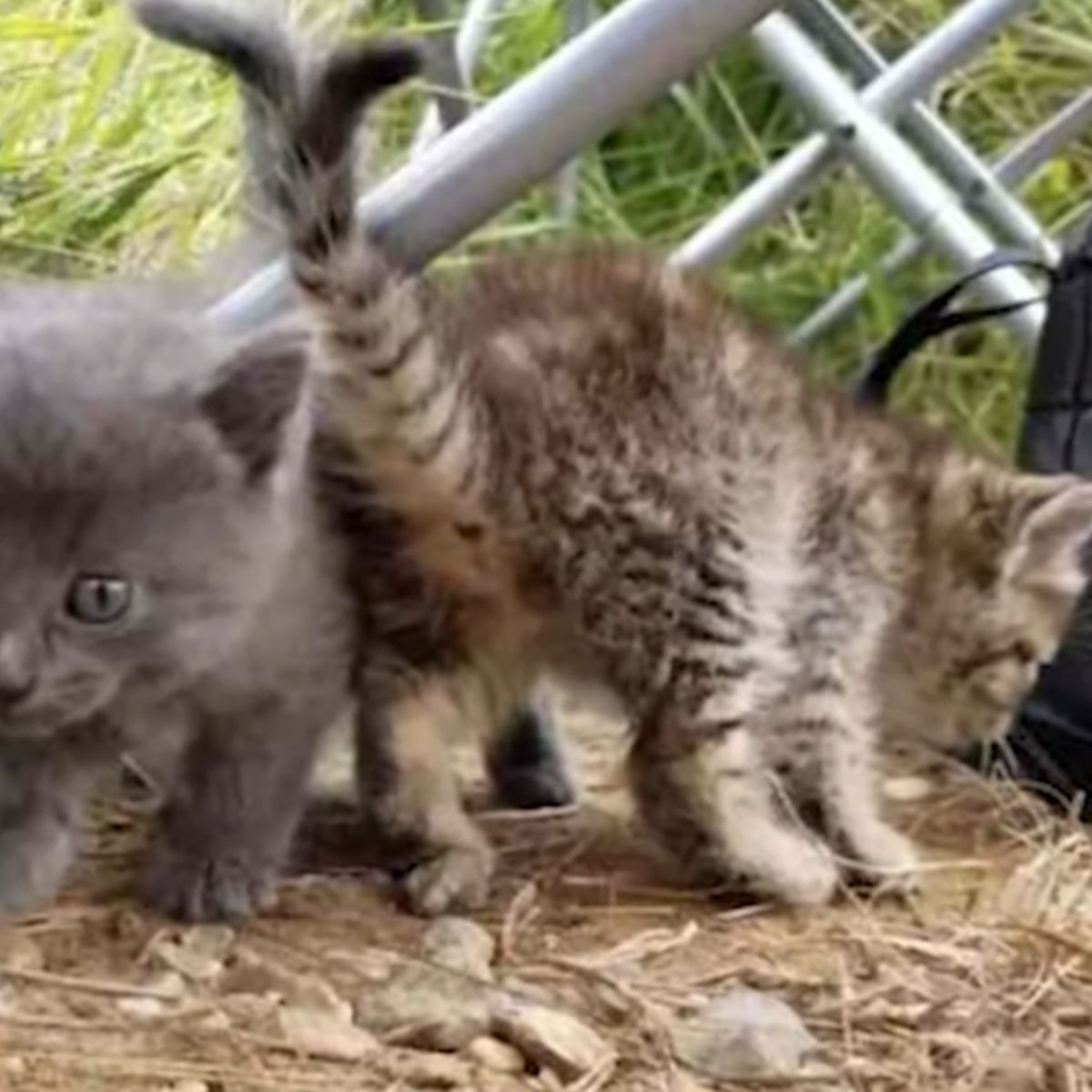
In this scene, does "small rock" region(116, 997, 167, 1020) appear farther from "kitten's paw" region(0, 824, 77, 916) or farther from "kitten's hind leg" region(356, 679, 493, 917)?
"kitten's hind leg" region(356, 679, 493, 917)

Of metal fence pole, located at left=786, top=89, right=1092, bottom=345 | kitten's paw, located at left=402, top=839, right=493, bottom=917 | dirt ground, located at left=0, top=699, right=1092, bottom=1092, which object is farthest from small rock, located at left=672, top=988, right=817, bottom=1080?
metal fence pole, located at left=786, top=89, right=1092, bottom=345

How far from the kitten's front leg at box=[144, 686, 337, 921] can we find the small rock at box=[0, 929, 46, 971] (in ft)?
0.32

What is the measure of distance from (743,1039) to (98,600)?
1.41 ft

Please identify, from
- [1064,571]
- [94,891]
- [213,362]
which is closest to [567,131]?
[213,362]

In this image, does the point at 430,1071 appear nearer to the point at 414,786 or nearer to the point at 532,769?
the point at 414,786

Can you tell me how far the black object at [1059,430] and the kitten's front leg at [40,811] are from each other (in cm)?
74

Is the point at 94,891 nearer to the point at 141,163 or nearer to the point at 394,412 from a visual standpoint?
the point at 394,412

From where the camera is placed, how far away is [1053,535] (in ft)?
8.34

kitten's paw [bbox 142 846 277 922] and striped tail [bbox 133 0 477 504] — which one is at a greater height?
striped tail [bbox 133 0 477 504]

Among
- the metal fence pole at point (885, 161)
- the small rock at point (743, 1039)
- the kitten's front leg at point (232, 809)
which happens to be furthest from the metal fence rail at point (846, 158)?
the small rock at point (743, 1039)

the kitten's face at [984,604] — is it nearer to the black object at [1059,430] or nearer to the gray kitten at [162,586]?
the black object at [1059,430]

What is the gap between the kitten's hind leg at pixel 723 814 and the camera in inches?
89.6

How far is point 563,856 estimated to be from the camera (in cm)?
238

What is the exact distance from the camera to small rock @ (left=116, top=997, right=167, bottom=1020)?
1.97m
